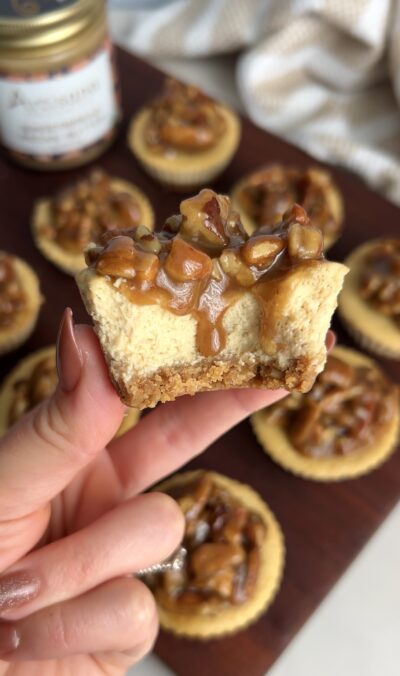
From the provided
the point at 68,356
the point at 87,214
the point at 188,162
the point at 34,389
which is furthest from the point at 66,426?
the point at 188,162

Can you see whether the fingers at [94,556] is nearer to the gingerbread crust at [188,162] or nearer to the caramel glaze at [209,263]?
the caramel glaze at [209,263]

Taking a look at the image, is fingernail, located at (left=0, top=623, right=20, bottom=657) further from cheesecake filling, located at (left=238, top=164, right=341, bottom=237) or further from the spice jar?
the spice jar

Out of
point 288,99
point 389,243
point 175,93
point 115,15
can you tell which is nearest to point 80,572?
point 389,243

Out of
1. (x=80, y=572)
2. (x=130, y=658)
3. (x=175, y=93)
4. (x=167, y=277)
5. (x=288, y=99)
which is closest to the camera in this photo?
(x=167, y=277)

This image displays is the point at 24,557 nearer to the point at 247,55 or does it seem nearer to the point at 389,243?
the point at 389,243

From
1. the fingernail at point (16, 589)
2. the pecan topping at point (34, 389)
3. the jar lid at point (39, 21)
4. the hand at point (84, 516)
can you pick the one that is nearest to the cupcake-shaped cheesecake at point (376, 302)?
the hand at point (84, 516)

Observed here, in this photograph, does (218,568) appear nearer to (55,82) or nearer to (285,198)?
(285,198)
